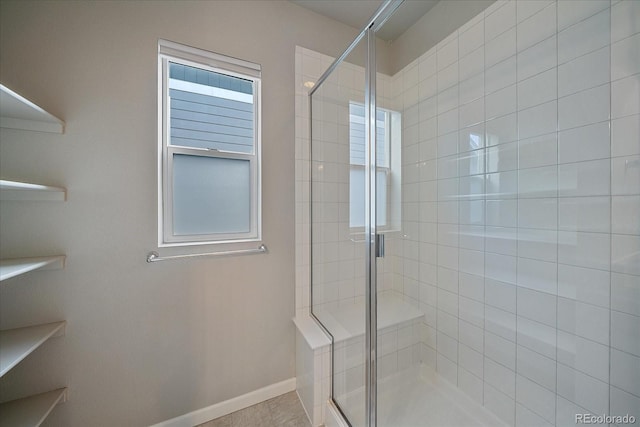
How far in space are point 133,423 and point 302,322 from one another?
1028 mm

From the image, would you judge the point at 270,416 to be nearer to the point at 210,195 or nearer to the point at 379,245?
the point at 379,245

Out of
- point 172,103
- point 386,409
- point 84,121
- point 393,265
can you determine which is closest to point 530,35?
point 393,265

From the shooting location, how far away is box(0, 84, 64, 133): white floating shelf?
0.88 m

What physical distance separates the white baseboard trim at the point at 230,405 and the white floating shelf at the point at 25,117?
5.38ft

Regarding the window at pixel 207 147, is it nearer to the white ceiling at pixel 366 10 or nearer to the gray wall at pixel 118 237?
the gray wall at pixel 118 237

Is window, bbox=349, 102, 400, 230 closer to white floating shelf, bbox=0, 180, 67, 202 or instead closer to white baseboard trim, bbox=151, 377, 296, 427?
white baseboard trim, bbox=151, 377, 296, 427

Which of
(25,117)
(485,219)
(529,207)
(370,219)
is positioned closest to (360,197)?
(370,219)

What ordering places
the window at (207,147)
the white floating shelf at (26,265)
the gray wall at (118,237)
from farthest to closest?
the window at (207,147), the gray wall at (118,237), the white floating shelf at (26,265)

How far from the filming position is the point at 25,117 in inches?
40.3

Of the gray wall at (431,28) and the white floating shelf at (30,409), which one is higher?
the gray wall at (431,28)

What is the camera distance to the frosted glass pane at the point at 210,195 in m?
1.41

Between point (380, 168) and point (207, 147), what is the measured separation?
1104 mm

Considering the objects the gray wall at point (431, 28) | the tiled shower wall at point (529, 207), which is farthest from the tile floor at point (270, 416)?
the gray wall at point (431, 28)

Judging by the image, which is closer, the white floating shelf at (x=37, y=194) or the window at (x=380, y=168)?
the white floating shelf at (x=37, y=194)
